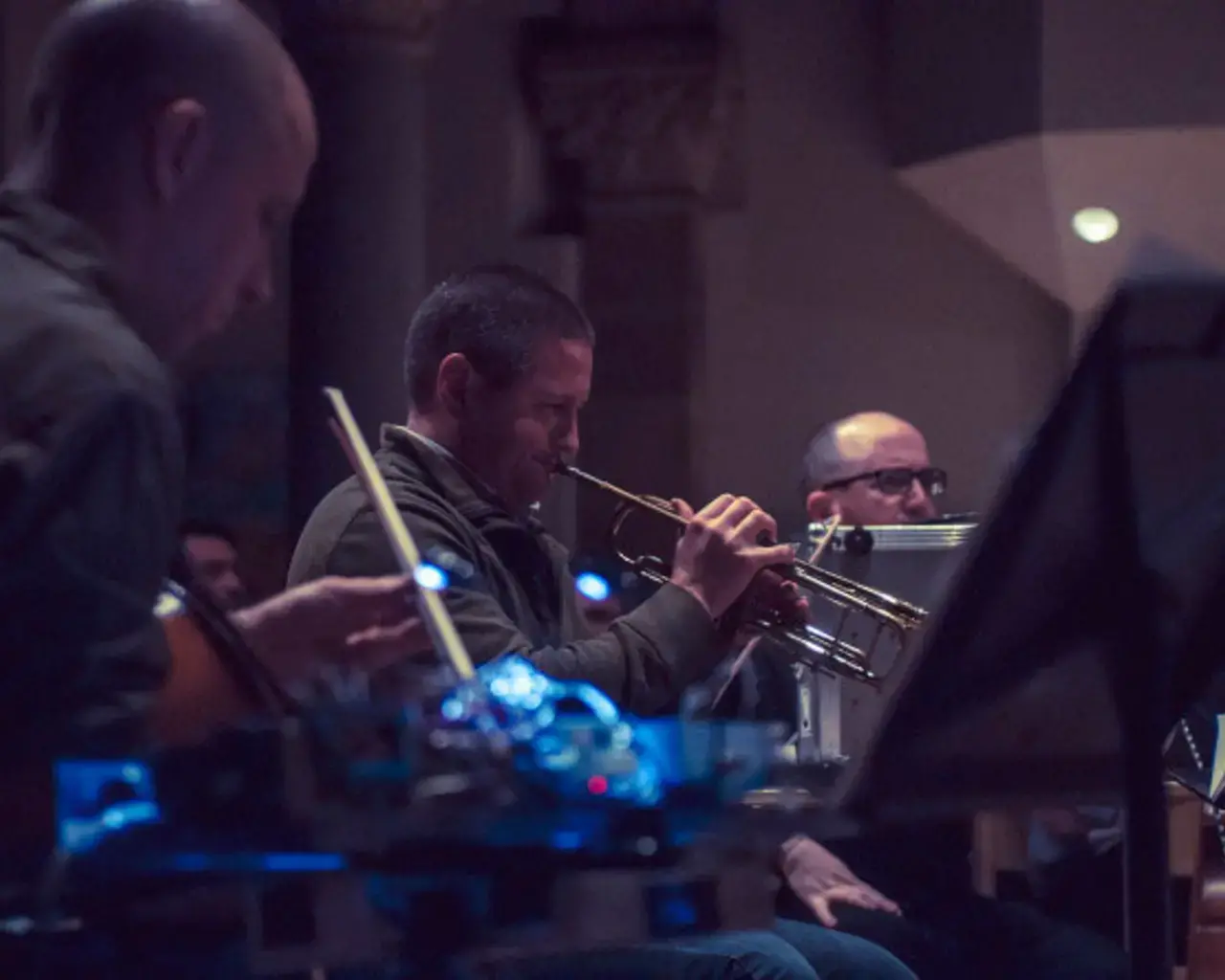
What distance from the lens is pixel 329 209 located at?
5.45 m

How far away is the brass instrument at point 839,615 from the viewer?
128 inches

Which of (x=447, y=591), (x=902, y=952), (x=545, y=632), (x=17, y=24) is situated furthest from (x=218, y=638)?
(x=17, y=24)

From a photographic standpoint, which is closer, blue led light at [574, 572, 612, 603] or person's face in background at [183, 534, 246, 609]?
blue led light at [574, 572, 612, 603]

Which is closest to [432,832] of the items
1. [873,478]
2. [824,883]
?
[824,883]

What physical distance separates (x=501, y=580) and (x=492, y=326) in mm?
368

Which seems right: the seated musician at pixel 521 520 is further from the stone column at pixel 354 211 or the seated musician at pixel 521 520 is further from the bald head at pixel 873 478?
the stone column at pixel 354 211

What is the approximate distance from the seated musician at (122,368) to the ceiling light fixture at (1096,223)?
5264 mm

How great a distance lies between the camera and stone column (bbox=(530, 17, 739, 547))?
5785mm

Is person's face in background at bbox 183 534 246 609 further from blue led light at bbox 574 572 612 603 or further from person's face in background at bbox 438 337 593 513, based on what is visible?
person's face in background at bbox 438 337 593 513

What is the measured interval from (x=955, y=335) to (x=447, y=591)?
15.4 feet

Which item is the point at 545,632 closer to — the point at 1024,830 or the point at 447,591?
the point at 447,591

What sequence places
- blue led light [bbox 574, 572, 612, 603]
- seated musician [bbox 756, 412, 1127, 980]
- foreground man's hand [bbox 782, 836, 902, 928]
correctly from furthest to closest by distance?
blue led light [bbox 574, 572, 612, 603] → foreground man's hand [bbox 782, 836, 902, 928] → seated musician [bbox 756, 412, 1127, 980]

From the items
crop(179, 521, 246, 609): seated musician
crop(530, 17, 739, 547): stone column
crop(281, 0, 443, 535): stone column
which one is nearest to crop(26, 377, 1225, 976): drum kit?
crop(179, 521, 246, 609): seated musician

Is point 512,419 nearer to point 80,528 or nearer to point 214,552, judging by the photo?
point 80,528
